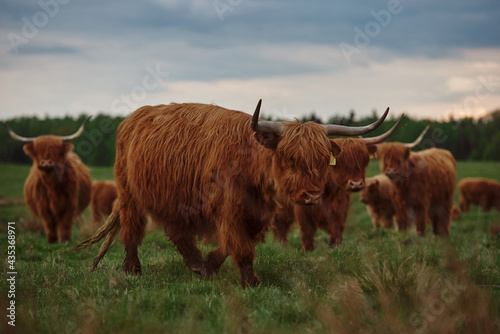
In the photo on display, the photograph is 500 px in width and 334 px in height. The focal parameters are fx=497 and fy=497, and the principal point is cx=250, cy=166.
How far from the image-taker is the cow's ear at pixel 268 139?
3.85 m

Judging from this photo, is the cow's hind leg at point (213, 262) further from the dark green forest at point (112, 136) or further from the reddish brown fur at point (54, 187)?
the dark green forest at point (112, 136)

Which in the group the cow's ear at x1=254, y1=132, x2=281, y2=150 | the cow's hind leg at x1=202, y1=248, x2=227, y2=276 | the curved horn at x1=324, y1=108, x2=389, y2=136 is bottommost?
the cow's hind leg at x1=202, y1=248, x2=227, y2=276

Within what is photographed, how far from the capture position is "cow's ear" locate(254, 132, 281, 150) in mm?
3851

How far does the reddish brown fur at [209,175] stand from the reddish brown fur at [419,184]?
4.53m

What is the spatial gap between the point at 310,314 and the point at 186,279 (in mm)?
1640

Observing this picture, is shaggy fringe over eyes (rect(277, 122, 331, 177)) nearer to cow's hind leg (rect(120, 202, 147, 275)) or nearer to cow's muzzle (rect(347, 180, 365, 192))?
cow's hind leg (rect(120, 202, 147, 275))

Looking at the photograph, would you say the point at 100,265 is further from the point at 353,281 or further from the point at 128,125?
the point at 353,281

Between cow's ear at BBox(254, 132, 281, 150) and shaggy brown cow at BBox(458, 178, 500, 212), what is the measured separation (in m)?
15.1

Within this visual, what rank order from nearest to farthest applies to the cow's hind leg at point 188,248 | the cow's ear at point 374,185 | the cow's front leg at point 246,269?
the cow's front leg at point 246,269, the cow's hind leg at point 188,248, the cow's ear at point 374,185

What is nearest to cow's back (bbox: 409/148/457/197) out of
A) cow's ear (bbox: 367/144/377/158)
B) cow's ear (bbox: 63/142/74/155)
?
cow's ear (bbox: 367/144/377/158)

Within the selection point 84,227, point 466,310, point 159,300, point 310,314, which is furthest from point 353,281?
point 84,227

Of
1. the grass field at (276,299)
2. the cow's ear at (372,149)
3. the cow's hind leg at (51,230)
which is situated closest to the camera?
the grass field at (276,299)

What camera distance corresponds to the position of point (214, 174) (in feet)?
13.6

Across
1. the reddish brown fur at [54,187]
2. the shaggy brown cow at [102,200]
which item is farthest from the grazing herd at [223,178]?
the shaggy brown cow at [102,200]
